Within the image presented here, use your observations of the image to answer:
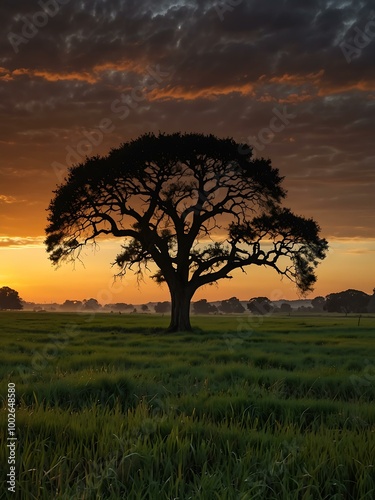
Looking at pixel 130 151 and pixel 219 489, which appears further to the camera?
pixel 130 151

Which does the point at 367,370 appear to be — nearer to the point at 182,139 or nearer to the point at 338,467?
the point at 338,467

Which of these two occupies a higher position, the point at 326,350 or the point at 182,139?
the point at 182,139

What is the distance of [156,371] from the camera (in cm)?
1187

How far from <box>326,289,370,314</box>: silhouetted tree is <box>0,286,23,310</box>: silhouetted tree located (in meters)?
113

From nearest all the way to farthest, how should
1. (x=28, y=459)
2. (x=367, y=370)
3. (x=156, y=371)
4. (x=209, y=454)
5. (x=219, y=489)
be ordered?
(x=219, y=489)
(x=28, y=459)
(x=209, y=454)
(x=156, y=371)
(x=367, y=370)

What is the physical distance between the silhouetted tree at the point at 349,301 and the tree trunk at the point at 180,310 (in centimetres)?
13454

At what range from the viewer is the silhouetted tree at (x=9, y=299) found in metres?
188

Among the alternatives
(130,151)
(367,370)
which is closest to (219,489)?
(367,370)

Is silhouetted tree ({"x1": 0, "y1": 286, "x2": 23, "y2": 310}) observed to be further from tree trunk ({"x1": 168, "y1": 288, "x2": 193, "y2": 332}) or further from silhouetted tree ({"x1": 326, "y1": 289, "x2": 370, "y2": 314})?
tree trunk ({"x1": 168, "y1": 288, "x2": 193, "y2": 332})

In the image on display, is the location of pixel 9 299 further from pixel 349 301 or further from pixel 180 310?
pixel 180 310

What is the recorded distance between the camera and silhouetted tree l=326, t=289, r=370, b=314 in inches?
6309

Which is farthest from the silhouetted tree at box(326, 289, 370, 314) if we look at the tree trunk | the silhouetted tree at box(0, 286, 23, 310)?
Answer: the tree trunk

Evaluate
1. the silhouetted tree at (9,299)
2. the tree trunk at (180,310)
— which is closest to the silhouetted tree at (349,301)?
the silhouetted tree at (9,299)

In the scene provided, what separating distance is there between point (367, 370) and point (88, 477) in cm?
1130
